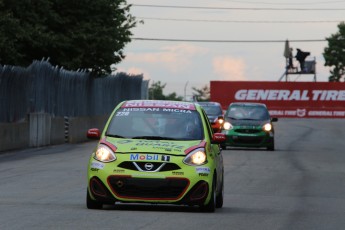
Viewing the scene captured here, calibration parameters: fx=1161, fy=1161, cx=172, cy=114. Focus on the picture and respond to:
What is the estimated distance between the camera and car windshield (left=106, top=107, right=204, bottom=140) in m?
15.2

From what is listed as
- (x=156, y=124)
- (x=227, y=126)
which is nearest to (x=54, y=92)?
(x=227, y=126)

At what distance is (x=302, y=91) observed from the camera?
262 ft

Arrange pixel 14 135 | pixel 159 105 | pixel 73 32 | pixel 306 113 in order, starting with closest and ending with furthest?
pixel 159 105 < pixel 14 135 < pixel 73 32 < pixel 306 113

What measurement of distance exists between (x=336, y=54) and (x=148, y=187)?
4903 inches

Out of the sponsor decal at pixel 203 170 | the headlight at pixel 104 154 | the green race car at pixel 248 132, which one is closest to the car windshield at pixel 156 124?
the headlight at pixel 104 154

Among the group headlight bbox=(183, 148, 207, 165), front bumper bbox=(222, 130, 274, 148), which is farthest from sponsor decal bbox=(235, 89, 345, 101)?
headlight bbox=(183, 148, 207, 165)

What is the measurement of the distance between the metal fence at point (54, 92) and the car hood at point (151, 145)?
64.6 feet

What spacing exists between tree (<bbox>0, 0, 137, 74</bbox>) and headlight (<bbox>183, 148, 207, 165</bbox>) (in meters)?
33.6

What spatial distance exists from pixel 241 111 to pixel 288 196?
61.4ft

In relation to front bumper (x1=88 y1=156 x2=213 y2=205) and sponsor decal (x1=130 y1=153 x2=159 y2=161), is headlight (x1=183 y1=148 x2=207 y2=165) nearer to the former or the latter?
front bumper (x1=88 y1=156 x2=213 y2=205)

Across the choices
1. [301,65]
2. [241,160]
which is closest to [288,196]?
[241,160]

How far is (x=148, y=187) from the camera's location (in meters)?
14.3

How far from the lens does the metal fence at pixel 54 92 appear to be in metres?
35.5

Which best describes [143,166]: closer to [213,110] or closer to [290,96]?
[213,110]
